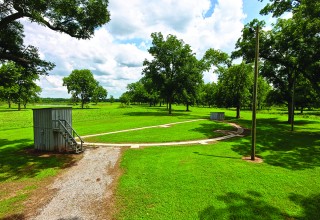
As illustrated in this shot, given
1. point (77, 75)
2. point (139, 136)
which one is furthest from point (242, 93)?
point (77, 75)

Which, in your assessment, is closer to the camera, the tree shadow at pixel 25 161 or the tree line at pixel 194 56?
the tree shadow at pixel 25 161

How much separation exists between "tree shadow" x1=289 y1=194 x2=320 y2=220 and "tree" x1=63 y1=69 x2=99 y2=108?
Answer: 75419 millimetres

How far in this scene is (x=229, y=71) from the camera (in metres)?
37.4

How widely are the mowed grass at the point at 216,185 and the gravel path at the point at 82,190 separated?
2.47ft

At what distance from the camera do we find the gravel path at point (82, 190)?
6.58 m

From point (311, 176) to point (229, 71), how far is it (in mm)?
30018

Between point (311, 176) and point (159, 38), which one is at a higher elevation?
point (159, 38)

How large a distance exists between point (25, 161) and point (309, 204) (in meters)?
A: 14.4

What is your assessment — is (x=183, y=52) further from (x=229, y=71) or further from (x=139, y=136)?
(x=139, y=136)

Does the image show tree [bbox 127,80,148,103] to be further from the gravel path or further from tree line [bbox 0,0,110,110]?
the gravel path

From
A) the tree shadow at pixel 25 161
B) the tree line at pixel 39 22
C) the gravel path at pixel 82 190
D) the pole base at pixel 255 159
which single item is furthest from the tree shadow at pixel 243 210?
the tree line at pixel 39 22

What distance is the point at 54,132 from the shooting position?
14219mm

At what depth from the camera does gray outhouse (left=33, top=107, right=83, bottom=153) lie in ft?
46.5

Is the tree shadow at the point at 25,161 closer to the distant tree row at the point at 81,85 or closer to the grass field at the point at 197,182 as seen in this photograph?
the grass field at the point at 197,182
